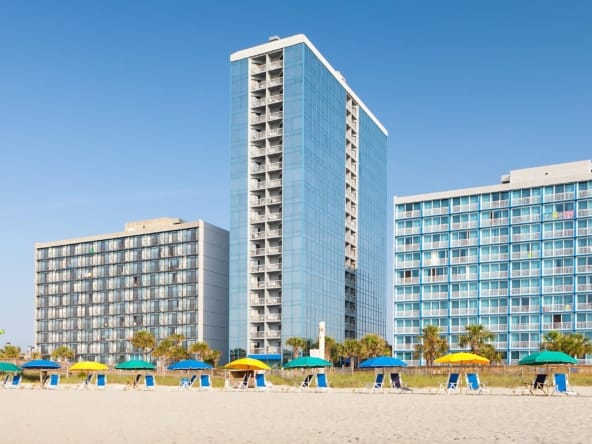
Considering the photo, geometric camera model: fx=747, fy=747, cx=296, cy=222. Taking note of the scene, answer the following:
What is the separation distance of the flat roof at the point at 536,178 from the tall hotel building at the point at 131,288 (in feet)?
122

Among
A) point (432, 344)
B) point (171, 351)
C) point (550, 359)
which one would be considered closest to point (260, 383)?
point (550, 359)

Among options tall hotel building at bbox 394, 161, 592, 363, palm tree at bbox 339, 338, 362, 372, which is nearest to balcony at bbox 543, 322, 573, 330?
tall hotel building at bbox 394, 161, 592, 363

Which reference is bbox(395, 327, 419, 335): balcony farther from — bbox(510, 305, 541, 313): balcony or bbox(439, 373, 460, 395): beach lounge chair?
bbox(439, 373, 460, 395): beach lounge chair

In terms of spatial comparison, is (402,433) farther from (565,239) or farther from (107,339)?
(107,339)

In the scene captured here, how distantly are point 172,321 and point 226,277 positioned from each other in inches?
471

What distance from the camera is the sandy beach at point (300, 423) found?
709 inches

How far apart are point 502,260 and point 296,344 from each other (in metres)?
31.0

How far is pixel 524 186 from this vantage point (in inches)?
4070

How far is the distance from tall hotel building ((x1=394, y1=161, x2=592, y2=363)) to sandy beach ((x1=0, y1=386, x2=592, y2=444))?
2924 inches

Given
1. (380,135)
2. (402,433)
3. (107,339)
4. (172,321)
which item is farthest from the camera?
(380,135)

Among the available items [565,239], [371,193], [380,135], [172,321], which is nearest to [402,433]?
[565,239]

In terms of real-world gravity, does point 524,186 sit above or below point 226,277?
above

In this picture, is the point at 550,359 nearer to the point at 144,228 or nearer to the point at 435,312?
the point at 435,312

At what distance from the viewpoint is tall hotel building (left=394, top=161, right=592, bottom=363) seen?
9950 cm
